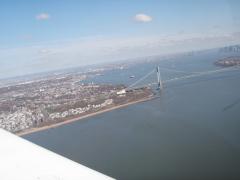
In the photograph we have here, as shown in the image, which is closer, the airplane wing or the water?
the airplane wing

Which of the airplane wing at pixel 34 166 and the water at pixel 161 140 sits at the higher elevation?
the airplane wing at pixel 34 166

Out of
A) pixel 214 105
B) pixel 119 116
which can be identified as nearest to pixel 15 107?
pixel 119 116

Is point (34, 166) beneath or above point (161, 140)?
above

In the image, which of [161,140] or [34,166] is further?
[161,140]

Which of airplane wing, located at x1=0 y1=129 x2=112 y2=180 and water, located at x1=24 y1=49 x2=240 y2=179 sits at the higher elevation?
airplane wing, located at x1=0 y1=129 x2=112 y2=180

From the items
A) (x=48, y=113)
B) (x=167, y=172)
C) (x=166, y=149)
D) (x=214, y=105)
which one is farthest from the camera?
(x=48, y=113)

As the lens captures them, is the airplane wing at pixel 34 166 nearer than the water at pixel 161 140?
Yes

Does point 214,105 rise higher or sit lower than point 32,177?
lower

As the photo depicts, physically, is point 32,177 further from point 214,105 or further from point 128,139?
point 214,105
